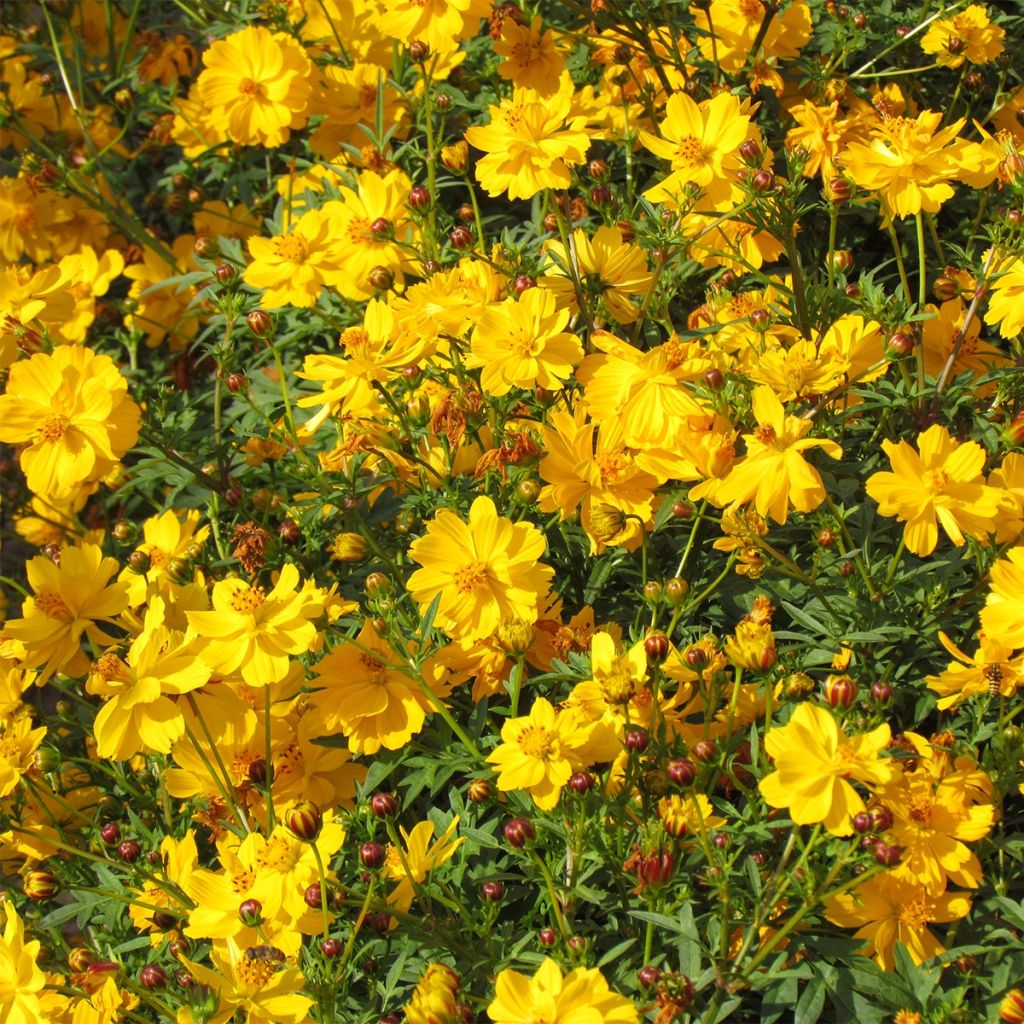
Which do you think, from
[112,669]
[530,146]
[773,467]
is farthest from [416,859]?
[530,146]

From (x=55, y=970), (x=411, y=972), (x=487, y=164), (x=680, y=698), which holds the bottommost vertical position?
(x=55, y=970)

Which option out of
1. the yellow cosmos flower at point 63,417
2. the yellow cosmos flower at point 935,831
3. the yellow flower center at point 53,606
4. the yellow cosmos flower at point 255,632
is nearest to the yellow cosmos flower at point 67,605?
the yellow flower center at point 53,606

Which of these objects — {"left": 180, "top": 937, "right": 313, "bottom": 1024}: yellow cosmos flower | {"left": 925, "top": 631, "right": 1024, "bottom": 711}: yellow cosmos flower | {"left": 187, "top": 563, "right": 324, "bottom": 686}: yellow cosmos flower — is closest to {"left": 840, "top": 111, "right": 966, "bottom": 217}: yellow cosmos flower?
{"left": 925, "top": 631, "right": 1024, "bottom": 711}: yellow cosmos flower

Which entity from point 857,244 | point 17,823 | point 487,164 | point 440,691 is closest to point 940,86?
point 857,244

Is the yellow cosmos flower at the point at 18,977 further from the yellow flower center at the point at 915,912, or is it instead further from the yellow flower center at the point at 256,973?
the yellow flower center at the point at 915,912

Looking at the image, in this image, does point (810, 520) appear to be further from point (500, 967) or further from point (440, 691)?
point (500, 967)

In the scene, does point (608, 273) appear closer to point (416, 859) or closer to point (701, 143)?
point (701, 143)

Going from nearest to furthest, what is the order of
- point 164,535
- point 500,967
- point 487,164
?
point 500,967
point 487,164
point 164,535

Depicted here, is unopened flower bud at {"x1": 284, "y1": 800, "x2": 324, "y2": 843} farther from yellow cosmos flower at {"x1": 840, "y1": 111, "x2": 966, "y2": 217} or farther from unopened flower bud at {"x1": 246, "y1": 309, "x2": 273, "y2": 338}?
yellow cosmos flower at {"x1": 840, "y1": 111, "x2": 966, "y2": 217}
